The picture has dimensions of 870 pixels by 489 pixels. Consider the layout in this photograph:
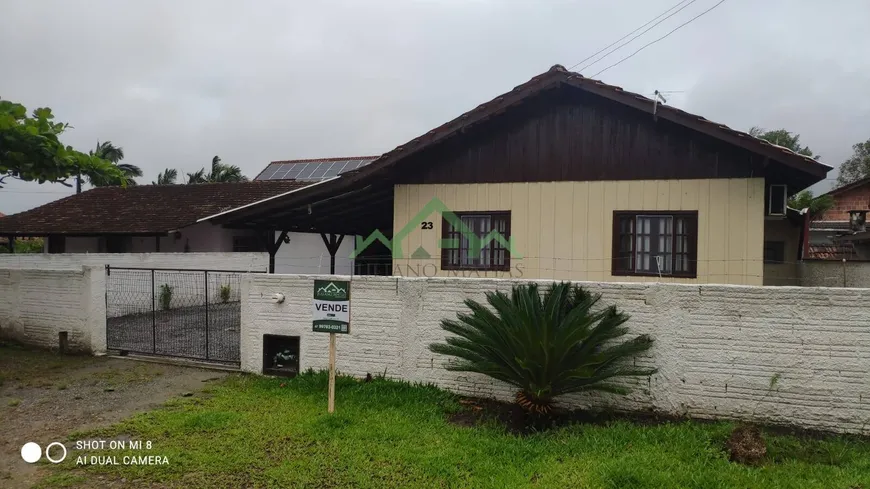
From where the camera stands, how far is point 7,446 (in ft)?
16.8

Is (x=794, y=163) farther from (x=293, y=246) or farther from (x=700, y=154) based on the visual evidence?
(x=293, y=246)

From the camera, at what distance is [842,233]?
61.7 ft

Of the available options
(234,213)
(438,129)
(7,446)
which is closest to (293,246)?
(234,213)

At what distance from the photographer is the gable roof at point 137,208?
60.0 feet

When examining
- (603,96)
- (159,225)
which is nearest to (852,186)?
(603,96)

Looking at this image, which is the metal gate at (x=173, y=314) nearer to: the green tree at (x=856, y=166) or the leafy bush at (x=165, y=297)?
the leafy bush at (x=165, y=297)

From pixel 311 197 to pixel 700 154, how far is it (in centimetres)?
610

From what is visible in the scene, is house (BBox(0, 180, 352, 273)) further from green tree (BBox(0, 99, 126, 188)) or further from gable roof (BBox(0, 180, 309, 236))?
green tree (BBox(0, 99, 126, 188))

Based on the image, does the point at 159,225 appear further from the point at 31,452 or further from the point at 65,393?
the point at 31,452

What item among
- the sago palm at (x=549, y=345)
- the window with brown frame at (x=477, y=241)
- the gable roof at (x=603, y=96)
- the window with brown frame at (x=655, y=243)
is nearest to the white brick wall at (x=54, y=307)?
the gable roof at (x=603, y=96)

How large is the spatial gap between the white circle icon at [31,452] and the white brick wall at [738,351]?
404 centimetres

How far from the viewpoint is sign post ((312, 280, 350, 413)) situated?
18.9 ft

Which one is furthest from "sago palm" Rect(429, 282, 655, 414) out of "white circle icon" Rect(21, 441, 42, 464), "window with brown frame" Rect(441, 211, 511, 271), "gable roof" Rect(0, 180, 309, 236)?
"gable roof" Rect(0, 180, 309, 236)

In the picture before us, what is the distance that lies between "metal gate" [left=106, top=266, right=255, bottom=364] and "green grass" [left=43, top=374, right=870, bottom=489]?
2.87m
